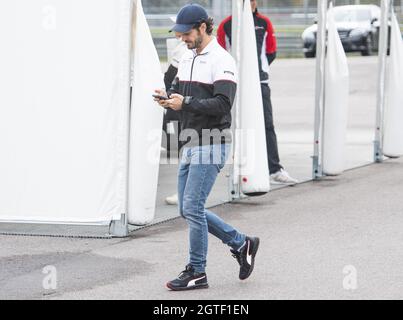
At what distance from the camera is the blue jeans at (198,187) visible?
7137 mm

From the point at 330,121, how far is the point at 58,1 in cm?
450

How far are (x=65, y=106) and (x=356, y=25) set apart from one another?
7.32m

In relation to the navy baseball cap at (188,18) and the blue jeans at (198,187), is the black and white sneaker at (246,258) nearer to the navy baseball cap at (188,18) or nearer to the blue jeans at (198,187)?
the blue jeans at (198,187)

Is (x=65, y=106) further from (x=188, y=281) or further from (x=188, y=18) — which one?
(x=188, y=281)

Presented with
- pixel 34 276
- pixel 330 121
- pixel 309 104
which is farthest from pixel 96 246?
pixel 309 104

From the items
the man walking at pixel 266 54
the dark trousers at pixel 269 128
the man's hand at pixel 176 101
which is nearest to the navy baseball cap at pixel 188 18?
the man's hand at pixel 176 101

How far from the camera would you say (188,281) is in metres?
7.20

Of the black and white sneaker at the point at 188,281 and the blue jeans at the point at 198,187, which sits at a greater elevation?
the blue jeans at the point at 198,187

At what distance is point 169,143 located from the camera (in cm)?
1348

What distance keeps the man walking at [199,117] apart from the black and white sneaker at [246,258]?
30 centimetres

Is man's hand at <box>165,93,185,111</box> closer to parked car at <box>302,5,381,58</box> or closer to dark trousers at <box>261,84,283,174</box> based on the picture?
dark trousers at <box>261,84,283,174</box>

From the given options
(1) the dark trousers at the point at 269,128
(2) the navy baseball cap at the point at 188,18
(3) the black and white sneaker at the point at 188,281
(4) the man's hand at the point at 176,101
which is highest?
(2) the navy baseball cap at the point at 188,18

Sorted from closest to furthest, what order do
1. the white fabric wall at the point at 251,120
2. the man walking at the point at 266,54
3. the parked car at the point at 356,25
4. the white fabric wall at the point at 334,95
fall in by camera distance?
1. the white fabric wall at the point at 251,120
2. the man walking at the point at 266,54
3. the white fabric wall at the point at 334,95
4. the parked car at the point at 356,25
